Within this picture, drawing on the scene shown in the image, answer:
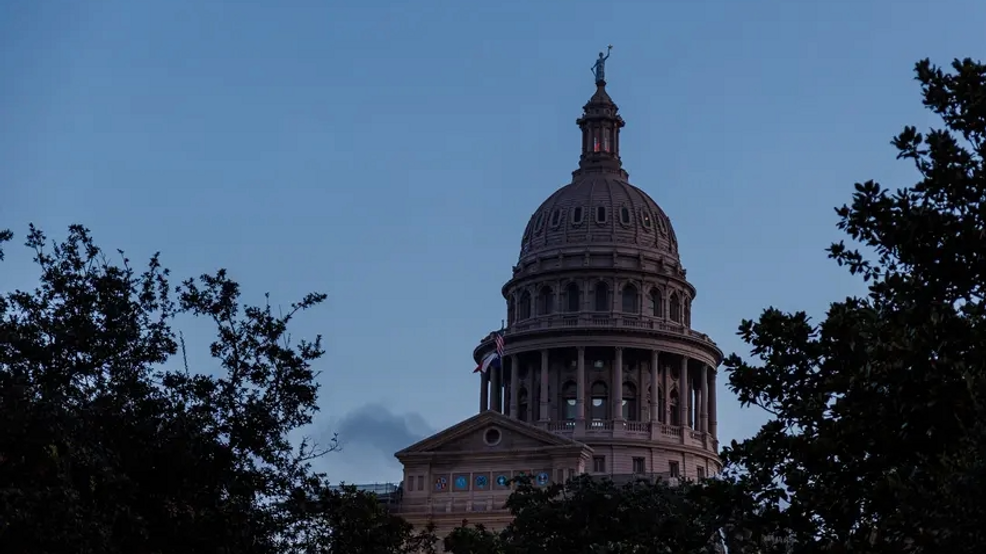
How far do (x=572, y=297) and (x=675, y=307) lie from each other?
8598 mm

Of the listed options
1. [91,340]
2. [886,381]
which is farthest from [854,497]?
[91,340]

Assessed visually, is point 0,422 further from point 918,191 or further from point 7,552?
point 918,191

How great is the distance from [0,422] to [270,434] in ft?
20.8

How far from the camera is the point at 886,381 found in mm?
29328

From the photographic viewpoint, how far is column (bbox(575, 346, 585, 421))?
13550cm

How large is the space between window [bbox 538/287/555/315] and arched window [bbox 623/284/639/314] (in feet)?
19.6

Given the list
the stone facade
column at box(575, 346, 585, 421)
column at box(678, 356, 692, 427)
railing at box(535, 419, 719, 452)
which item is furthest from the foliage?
column at box(678, 356, 692, 427)

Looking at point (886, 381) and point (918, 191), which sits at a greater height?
point (918, 191)

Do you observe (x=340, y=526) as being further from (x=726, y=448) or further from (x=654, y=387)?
(x=654, y=387)

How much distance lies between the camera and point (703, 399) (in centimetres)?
14125

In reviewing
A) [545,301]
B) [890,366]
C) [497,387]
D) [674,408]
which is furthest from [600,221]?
[890,366]

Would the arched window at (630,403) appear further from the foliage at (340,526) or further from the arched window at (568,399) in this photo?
the foliage at (340,526)

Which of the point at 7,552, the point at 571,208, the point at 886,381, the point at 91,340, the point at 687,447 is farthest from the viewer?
the point at 571,208

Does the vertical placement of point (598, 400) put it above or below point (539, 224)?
below
